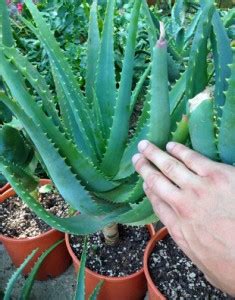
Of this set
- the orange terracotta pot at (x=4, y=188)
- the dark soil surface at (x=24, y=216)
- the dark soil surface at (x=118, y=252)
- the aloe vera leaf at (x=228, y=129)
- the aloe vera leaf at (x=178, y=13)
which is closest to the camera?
the aloe vera leaf at (x=228, y=129)

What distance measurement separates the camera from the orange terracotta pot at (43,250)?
3.63ft

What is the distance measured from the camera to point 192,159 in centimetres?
55

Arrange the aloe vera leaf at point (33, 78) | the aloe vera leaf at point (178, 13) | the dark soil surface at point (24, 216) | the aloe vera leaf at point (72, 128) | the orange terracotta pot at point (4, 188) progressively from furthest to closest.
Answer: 1. the aloe vera leaf at point (178, 13)
2. the orange terracotta pot at point (4, 188)
3. the dark soil surface at point (24, 216)
4. the aloe vera leaf at point (72, 128)
5. the aloe vera leaf at point (33, 78)

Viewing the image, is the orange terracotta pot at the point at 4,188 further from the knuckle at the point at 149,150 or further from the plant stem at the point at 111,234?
the knuckle at the point at 149,150

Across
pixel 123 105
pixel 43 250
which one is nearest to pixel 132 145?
pixel 123 105

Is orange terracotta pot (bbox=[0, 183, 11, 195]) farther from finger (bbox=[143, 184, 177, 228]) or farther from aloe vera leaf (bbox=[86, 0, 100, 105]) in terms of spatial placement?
finger (bbox=[143, 184, 177, 228])

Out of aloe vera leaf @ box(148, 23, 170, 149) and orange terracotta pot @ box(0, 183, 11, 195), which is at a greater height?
aloe vera leaf @ box(148, 23, 170, 149)

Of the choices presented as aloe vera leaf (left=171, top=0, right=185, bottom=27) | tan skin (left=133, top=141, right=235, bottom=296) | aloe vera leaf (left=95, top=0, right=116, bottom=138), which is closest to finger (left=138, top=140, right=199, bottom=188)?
tan skin (left=133, top=141, right=235, bottom=296)

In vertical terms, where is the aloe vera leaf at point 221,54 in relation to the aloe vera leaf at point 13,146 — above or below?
above

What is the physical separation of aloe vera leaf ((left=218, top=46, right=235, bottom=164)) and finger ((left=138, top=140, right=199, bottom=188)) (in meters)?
0.05

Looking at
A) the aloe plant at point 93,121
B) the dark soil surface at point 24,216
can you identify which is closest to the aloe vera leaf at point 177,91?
the aloe plant at point 93,121

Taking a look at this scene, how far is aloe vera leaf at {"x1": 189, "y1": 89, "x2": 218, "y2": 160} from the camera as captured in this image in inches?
19.9

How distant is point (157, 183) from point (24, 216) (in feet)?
2.24

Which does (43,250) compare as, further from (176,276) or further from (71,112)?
(71,112)
